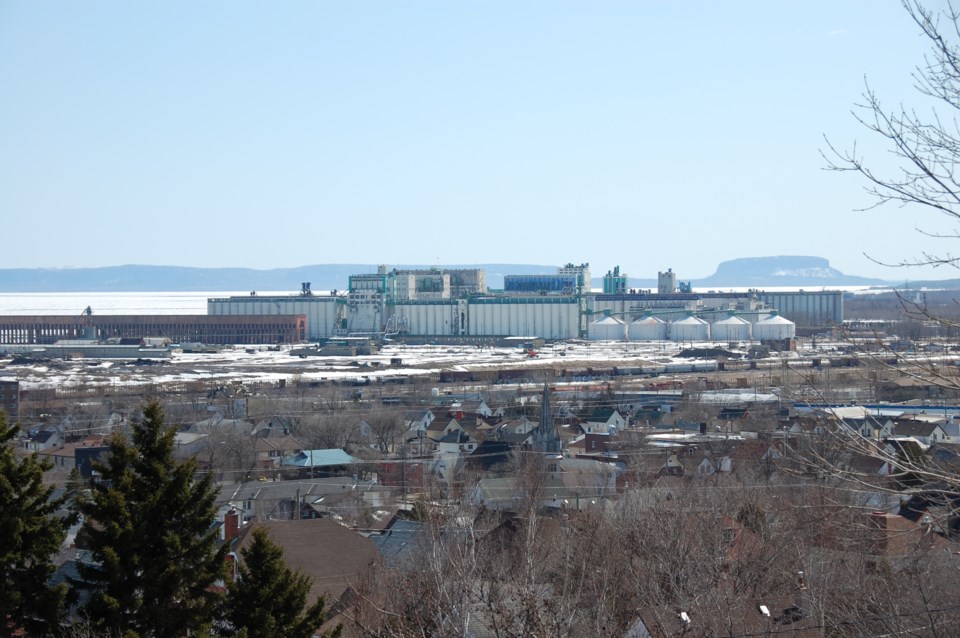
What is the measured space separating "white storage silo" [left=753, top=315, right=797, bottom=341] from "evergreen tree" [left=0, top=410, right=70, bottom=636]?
250 feet

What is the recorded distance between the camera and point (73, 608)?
12.3 metres

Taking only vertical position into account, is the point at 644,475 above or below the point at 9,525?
below

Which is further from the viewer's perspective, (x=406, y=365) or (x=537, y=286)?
(x=537, y=286)

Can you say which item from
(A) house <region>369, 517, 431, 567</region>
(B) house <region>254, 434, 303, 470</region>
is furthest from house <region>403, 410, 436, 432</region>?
(A) house <region>369, 517, 431, 567</region>

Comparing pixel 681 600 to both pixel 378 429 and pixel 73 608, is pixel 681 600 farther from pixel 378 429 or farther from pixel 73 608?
pixel 378 429

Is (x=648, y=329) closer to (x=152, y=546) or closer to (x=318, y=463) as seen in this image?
(x=318, y=463)

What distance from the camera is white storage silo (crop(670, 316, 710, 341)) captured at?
8726 cm

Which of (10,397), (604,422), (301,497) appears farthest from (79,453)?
(604,422)

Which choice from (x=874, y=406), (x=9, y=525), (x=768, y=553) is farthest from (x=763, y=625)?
(x=874, y=406)

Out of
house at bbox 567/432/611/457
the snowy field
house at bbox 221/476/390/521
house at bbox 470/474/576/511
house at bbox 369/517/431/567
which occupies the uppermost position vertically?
house at bbox 369/517/431/567

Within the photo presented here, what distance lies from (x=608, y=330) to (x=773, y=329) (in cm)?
1186

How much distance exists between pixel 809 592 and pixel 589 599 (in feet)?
8.45

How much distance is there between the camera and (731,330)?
87125 mm

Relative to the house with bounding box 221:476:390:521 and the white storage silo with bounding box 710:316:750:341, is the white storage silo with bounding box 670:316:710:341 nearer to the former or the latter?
the white storage silo with bounding box 710:316:750:341
